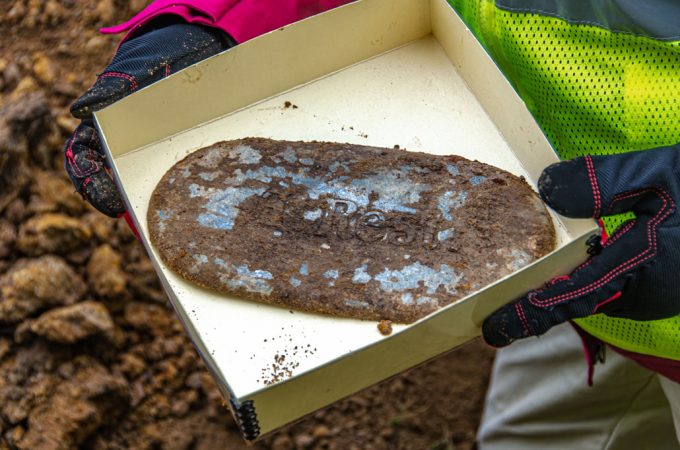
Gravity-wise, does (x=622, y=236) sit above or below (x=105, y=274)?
above

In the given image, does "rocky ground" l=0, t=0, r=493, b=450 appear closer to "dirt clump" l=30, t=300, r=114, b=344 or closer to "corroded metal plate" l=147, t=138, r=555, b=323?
"dirt clump" l=30, t=300, r=114, b=344

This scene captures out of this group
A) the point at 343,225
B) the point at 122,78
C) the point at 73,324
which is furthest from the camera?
the point at 73,324

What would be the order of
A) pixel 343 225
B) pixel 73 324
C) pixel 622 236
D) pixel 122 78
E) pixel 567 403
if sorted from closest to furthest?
pixel 622 236 → pixel 343 225 → pixel 122 78 → pixel 73 324 → pixel 567 403

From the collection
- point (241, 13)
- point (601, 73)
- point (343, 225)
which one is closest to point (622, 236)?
point (601, 73)

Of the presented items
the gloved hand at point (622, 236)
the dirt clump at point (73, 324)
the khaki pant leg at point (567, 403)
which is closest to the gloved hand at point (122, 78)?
the dirt clump at point (73, 324)

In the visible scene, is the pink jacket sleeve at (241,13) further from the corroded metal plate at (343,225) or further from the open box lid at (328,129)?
the corroded metal plate at (343,225)

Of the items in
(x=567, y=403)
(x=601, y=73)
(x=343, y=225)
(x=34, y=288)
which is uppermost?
(x=601, y=73)

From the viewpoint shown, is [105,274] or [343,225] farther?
[105,274]

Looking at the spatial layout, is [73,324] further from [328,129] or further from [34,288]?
[328,129]
